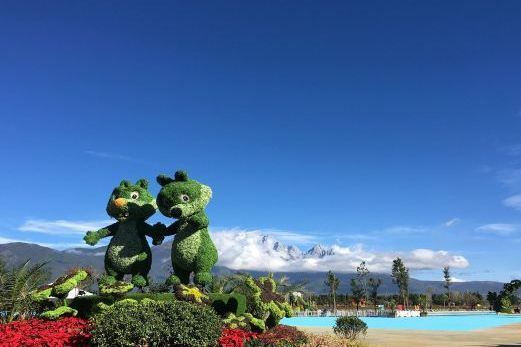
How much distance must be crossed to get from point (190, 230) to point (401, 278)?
221 ft

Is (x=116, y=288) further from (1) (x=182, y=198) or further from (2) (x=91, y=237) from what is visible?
(1) (x=182, y=198)

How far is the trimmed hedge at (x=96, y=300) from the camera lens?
50.6 feet

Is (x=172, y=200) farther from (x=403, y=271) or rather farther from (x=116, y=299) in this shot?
(x=403, y=271)

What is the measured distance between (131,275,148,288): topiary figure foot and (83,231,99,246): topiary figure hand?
6.91 ft

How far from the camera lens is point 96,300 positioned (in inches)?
624

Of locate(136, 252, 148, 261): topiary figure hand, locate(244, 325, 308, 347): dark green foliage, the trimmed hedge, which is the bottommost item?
locate(244, 325, 308, 347): dark green foliage

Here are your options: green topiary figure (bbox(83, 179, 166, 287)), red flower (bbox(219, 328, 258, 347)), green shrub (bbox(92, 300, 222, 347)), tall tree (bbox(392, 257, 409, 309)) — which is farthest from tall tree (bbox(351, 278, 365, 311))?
green shrub (bbox(92, 300, 222, 347))

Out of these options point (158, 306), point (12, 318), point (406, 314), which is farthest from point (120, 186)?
point (406, 314)

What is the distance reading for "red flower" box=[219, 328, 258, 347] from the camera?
12.1 metres

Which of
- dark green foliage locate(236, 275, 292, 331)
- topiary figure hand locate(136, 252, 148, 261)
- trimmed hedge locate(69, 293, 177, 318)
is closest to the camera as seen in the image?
trimmed hedge locate(69, 293, 177, 318)

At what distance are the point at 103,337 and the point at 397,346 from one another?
1130 centimetres

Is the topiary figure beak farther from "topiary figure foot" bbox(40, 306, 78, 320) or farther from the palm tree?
"topiary figure foot" bbox(40, 306, 78, 320)

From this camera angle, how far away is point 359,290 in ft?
252

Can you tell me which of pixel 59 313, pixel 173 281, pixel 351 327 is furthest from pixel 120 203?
pixel 351 327
